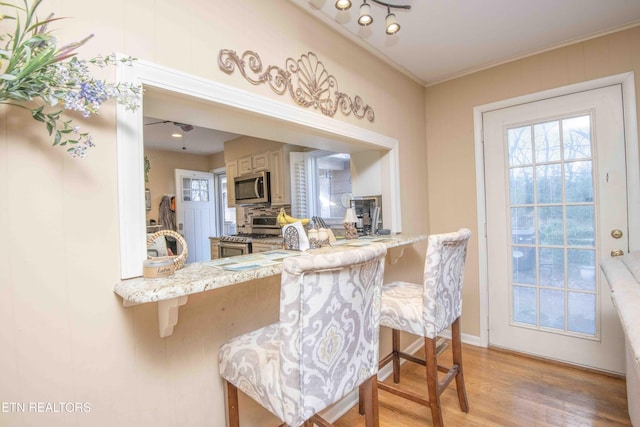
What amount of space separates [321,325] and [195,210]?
482cm

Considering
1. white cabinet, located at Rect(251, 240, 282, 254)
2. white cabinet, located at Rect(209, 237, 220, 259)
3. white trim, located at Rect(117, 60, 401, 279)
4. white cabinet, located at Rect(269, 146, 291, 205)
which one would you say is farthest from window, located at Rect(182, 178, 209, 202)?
white trim, located at Rect(117, 60, 401, 279)

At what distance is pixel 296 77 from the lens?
1675mm

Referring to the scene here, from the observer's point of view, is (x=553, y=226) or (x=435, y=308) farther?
(x=553, y=226)

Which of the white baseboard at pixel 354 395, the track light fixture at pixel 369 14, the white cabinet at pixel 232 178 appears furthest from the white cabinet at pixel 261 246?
the track light fixture at pixel 369 14

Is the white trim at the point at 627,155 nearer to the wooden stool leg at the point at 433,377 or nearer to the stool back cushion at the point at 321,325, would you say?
the wooden stool leg at the point at 433,377

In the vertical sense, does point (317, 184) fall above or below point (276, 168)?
below

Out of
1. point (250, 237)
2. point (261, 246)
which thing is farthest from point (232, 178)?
point (261, 246)

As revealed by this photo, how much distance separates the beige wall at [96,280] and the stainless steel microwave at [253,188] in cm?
267

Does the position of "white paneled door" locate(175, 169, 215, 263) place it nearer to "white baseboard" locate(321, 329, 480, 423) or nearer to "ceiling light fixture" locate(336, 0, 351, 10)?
"white baseboard" locate(321, 329, 480, 423)

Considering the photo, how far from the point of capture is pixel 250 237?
4.04 metres

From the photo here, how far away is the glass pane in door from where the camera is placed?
7.61 feet

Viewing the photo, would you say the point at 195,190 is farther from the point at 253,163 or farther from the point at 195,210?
the point at 253,163

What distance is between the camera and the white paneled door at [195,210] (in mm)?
5090

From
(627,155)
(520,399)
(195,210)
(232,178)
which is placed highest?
(232,178)
